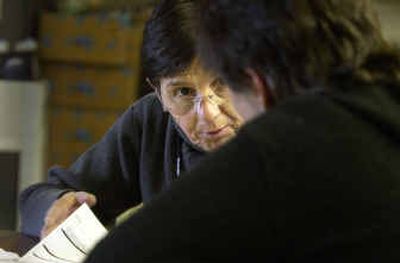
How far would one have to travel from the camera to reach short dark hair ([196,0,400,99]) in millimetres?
817

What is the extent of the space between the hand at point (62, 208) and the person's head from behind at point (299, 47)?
768 millimetres

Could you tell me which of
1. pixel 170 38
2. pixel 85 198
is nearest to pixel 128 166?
pixel 85 198

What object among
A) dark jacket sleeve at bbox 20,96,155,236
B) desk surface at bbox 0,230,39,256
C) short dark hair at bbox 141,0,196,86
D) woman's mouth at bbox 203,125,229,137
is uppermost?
short dark hair at bbox 141,0,196,86

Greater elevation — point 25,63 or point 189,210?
point 25,63

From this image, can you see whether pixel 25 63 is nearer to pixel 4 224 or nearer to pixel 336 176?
pixel 4 224

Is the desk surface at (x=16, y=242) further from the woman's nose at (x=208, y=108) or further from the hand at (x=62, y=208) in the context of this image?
the woman's nose at (x=208, y=108)

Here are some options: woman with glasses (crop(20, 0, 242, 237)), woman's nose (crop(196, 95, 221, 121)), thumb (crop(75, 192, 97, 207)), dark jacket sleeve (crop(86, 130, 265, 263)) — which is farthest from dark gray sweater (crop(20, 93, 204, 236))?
dark jacket sleeve (crop(86, 130, 265, 263))

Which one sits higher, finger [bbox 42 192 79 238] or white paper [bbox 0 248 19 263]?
finger [bbox 42 192 79 238]

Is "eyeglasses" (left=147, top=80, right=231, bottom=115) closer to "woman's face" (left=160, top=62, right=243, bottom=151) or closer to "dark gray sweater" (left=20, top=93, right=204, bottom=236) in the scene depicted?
"woman's face" (left=160, top=62, right=243, bottom=151)

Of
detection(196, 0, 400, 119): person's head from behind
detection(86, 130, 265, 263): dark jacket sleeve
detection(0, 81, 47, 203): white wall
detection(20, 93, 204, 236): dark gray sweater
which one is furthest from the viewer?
detection(0, 81, 47, 203): white wall

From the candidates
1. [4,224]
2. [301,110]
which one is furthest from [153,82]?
[4,224]

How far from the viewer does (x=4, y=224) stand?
361 centimetres

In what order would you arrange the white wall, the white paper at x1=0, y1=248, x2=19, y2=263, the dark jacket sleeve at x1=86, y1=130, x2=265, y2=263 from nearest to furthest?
the dark jacket sleeve at x1=86, y1=130, x2=265, y2=263, the white paper at x1=0, y1=248, x2=19, y2=263, the white wall

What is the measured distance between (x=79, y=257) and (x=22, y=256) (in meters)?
0.11
